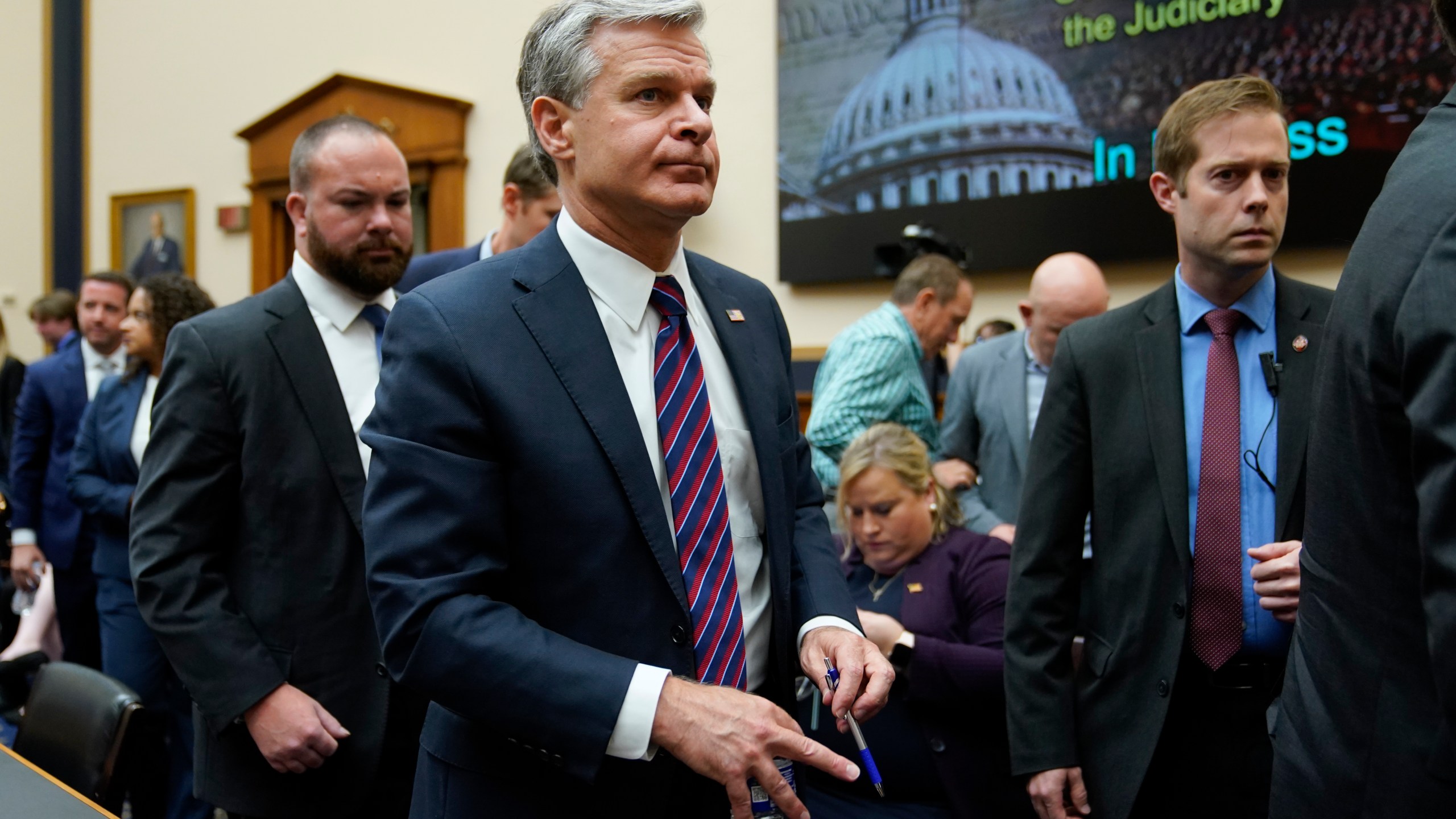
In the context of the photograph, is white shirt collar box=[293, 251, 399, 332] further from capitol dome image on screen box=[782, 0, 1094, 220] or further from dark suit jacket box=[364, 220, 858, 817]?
capitol dome image on screen box=[782, 0, 1094, 220]

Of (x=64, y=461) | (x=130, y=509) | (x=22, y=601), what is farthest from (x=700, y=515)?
(x=64, y=461)

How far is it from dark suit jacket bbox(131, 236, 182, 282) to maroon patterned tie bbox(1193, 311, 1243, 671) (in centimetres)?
888

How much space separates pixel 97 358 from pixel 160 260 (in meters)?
5.12

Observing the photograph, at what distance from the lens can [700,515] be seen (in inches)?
51.8


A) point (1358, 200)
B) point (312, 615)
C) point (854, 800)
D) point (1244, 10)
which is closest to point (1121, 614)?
point (854, 800)

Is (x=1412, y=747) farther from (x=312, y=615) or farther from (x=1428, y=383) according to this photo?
(x=312, y=615)

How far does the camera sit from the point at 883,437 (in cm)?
284

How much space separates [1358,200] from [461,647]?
4599 millimetres

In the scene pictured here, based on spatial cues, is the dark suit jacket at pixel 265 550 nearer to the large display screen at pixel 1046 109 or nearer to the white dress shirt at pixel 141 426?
the white dress shirt at pixel 141 426

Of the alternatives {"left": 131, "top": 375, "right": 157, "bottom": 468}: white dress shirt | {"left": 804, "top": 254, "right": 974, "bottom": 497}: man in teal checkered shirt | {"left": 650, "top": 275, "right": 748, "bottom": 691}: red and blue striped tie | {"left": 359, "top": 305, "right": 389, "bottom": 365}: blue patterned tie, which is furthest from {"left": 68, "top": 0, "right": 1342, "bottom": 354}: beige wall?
{"left": 650, "top": 275, "right": 748, "bottom": 691}: red and blue striped tie

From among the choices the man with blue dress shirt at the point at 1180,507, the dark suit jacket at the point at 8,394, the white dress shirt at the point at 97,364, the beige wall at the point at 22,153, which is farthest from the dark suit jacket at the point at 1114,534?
the beige wall at the point at 22,153

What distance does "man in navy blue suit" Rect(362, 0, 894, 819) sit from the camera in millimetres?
1144

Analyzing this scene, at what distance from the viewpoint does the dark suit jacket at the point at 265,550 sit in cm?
188

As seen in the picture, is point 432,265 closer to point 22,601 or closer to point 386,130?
point 22,601
